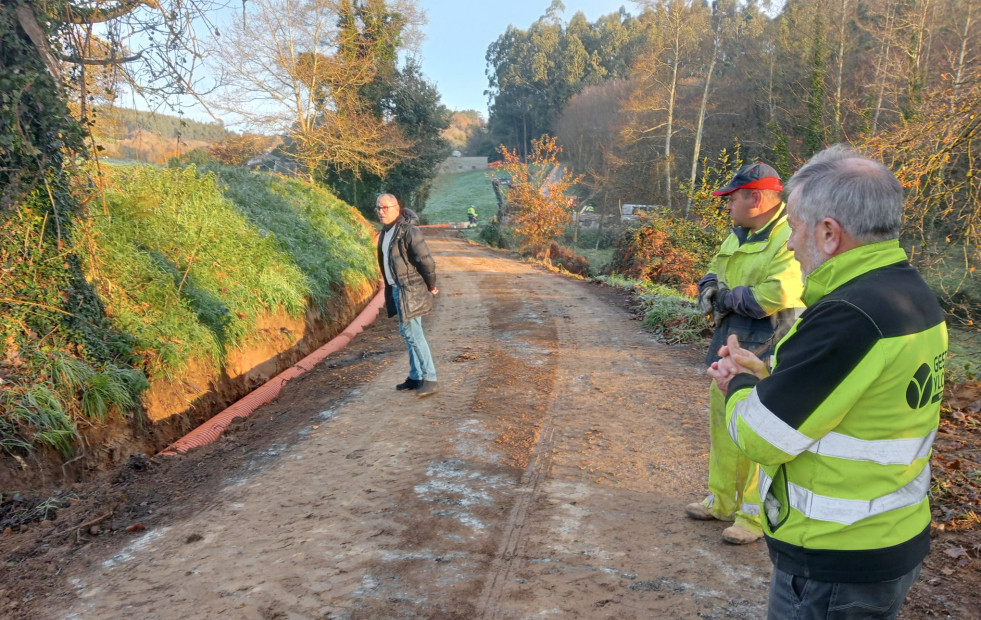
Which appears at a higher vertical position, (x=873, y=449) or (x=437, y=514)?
(x=873, y=449)

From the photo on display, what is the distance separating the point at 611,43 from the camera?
205 feet

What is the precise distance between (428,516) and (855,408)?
2.72 metres

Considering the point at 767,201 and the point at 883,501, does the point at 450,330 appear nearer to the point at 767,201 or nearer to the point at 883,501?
the point at 767,201

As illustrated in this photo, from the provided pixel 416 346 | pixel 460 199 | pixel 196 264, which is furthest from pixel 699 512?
pixel 460 199

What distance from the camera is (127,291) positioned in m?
6.39

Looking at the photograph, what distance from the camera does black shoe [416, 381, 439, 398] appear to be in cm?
598

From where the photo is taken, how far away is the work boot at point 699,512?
355 cm

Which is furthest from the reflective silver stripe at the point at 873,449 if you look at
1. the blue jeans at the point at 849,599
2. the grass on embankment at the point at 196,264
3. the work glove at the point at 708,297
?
the grass on embankment at the point at 196,264

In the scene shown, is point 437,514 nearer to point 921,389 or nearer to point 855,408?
point 855,408

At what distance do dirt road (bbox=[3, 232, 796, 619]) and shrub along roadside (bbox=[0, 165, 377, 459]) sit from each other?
940mm

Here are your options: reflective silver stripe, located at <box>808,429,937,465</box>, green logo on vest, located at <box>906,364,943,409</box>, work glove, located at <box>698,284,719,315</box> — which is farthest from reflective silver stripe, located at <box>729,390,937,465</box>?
work glove, located at <box>698,284,719,315</box>

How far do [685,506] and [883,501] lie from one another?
2289mm

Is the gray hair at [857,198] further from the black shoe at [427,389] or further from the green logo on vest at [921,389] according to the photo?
the black shoe at [427,389]

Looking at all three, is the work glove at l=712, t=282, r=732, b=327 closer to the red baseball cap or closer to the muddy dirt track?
the red baseball cap
